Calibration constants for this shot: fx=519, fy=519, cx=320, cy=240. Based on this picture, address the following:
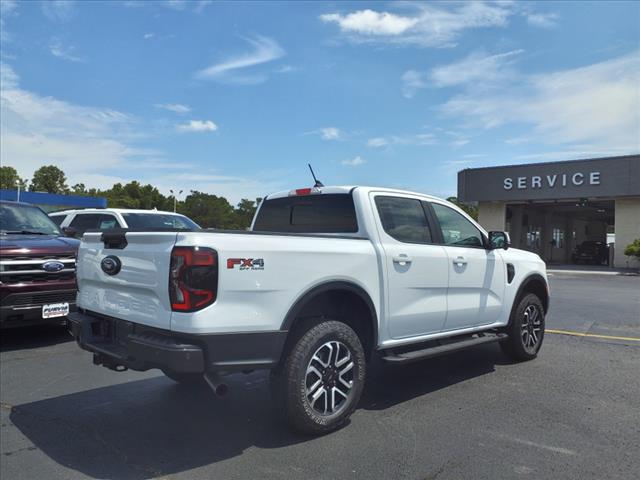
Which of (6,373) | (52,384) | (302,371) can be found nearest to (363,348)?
(302,371)

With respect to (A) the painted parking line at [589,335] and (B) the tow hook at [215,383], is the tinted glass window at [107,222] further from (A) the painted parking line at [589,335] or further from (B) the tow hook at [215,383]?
(A) the painted parking line at [589,335]

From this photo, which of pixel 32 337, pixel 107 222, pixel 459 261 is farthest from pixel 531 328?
pixel 107 222

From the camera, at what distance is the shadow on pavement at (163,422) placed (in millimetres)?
3566

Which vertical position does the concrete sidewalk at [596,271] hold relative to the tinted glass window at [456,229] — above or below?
below

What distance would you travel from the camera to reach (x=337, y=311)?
14.4 feet

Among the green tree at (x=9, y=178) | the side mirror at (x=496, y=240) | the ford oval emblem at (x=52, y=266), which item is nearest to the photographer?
the side mirror at (x=496, y=240)

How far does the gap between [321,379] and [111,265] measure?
1.83m

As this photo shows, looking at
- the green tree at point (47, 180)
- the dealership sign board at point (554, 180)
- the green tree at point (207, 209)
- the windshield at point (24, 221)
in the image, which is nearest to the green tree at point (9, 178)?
the green tree at point (47, 180)

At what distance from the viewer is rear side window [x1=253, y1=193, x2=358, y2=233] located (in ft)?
15.6

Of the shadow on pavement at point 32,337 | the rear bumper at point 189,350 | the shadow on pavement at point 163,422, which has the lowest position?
the shadow on pavement at point 163,422

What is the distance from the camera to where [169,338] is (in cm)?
348

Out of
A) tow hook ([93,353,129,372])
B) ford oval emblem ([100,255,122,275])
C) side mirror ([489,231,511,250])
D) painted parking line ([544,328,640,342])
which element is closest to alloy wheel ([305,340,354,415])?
tow hook ([93,353,129,372])

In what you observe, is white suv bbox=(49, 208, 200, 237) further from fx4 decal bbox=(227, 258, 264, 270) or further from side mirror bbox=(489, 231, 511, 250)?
fx4 decal bbox=(227, 258, 264, 270)

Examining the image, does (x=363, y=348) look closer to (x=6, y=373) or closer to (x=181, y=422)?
(x=181, y=422)
